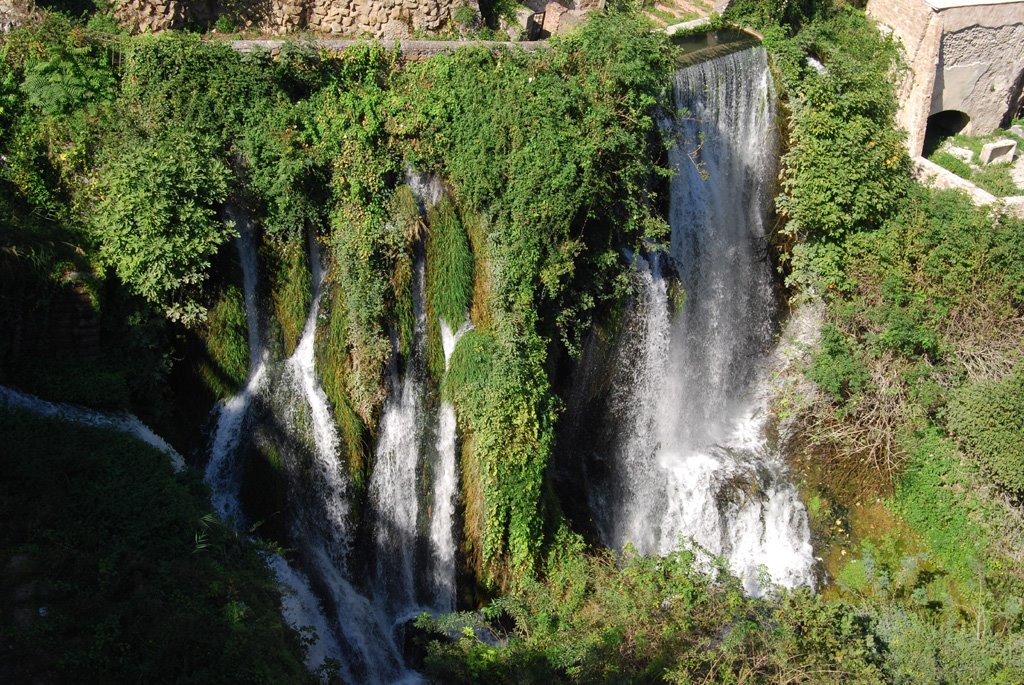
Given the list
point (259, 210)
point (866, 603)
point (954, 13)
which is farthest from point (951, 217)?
point (259, 210)

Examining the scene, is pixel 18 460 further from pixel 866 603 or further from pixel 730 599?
pixel 866 603

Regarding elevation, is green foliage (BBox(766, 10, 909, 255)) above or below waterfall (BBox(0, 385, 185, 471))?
above

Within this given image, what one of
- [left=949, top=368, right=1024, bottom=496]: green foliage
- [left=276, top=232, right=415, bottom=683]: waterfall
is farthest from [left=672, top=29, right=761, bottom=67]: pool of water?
[left=276, top=232, right=415, bottom=683]: waterfall

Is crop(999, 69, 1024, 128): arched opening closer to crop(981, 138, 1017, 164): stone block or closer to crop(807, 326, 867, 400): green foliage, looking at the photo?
crop(981, 138, 1017, 164): stone block

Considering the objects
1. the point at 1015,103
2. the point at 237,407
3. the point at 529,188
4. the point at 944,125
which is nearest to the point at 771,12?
the point at 944,125

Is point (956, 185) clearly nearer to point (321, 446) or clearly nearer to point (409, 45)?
point (409, 45)

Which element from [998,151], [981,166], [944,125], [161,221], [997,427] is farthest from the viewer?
[944,125]

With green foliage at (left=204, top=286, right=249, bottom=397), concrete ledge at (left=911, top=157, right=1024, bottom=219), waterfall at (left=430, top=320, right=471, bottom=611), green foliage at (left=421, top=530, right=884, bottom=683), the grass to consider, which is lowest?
green foliage at (left=421, top=530, right=884, bottom=683)
